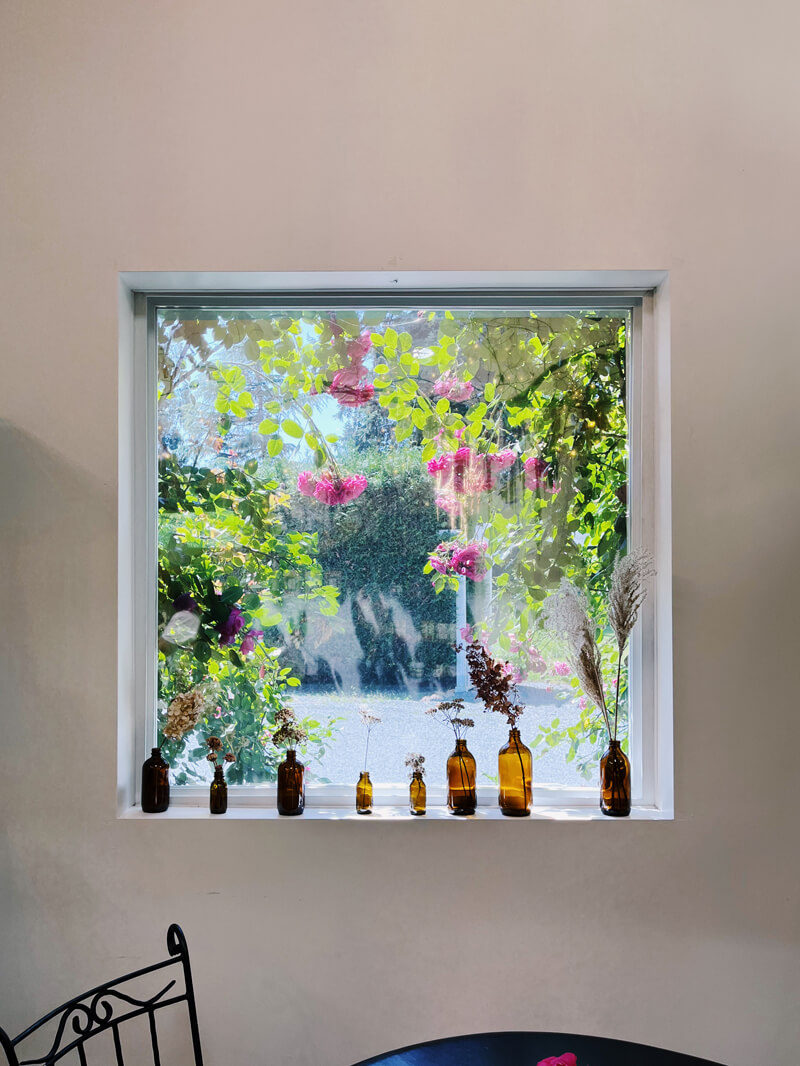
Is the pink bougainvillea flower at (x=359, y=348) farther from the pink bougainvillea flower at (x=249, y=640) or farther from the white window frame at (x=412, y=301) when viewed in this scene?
the pink bougainvillea flower at (x=249, y=640)

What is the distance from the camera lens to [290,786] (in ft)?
6.07

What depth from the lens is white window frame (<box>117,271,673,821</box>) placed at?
1.85 metres

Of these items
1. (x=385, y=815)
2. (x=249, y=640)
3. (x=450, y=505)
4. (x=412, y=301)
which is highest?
(x=412, y=301)

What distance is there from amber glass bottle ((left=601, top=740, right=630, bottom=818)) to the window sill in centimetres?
2

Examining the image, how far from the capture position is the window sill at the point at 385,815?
1791mm

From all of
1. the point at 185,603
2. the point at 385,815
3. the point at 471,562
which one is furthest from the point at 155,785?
the point at 471,562

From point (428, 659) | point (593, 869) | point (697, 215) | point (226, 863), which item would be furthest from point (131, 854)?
point (697, 215)

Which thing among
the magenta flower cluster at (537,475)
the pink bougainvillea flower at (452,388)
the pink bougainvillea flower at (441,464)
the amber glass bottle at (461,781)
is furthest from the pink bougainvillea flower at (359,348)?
the amber glass bottle at (461,781)

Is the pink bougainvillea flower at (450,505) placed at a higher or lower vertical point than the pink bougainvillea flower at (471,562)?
higher

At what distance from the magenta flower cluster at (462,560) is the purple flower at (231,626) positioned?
1.67ft

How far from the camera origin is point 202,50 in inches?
71.2

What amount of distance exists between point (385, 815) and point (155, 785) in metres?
0.56

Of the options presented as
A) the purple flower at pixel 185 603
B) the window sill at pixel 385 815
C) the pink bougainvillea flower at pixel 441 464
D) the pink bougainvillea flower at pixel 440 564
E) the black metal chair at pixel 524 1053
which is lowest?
the black metal chair at pixel 524 1053

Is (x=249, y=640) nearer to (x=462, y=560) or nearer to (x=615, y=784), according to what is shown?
(x=462, y=560)
